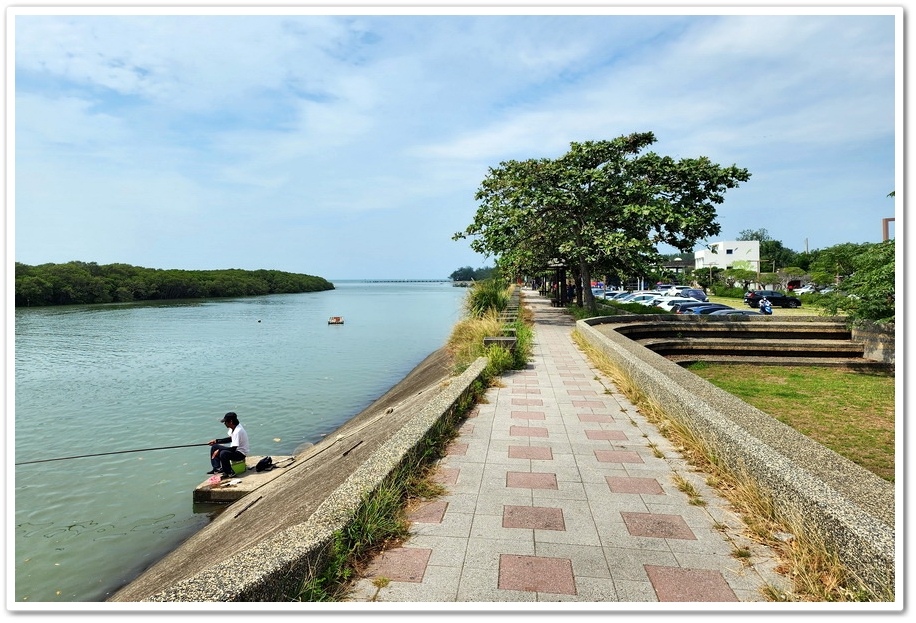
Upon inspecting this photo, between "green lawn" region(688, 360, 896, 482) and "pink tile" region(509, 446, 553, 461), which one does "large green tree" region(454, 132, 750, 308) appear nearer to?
"green lawn" region(688, 360, 896, 482)

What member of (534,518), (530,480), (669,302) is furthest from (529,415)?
(669,302)

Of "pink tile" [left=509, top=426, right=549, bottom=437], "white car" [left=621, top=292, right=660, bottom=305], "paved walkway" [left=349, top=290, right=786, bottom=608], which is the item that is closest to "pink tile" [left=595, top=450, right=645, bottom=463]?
"paved walkway" [left=349, top=290, right=786, bottom=608]

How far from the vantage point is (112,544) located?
8461 mm

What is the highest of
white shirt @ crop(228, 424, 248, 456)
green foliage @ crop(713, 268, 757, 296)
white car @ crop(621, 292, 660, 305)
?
green foliage @ crop(713, 268, 757, 296)

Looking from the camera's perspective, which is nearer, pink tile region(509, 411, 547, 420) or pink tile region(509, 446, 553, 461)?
pink tile region(509, 446, 553, 461)

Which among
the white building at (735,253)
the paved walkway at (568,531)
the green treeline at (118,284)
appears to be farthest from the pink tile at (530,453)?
the white building at (735,253)

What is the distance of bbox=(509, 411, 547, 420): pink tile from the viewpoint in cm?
682

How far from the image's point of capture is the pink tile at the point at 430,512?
3.77 meters

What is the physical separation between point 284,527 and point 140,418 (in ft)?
43.6

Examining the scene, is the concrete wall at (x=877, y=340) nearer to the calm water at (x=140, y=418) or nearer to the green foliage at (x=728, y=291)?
the calm water at (x=140, y=418)

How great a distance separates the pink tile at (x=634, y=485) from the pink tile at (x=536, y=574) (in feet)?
4.55

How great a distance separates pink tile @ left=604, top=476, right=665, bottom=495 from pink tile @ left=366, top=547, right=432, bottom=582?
1.87m

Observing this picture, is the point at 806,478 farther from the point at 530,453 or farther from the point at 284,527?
the point at 284,527

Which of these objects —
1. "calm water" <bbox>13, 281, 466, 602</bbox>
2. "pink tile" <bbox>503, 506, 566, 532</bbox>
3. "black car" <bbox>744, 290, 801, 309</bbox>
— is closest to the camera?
"pink tile" <bbox>503, 506, 566, 532</bbox>
